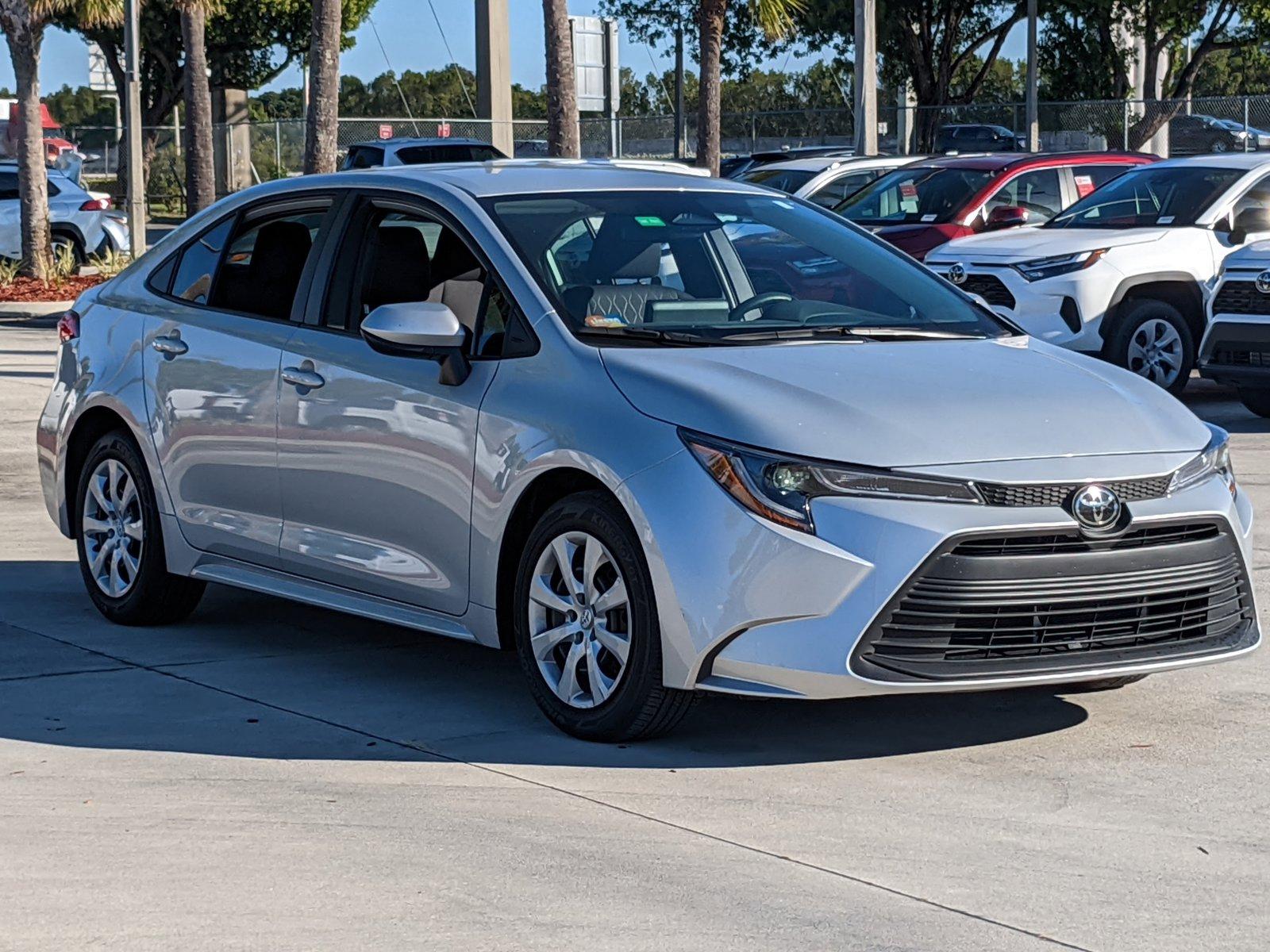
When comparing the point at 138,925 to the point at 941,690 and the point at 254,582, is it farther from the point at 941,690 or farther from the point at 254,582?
the point at 254,582

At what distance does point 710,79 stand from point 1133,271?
15378 mm

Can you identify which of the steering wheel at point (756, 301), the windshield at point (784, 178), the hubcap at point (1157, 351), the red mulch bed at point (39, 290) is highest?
the windshield at point (784, 178)

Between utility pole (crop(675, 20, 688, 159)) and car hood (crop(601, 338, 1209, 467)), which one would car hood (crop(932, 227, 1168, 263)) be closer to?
car hood (crop(601, 338, 1209, 467))

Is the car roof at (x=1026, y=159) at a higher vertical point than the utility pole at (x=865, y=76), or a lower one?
lower

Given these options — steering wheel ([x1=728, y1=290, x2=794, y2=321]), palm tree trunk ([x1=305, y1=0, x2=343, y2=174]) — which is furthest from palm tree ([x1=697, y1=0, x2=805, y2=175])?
steering wheel ([x1=728, y1=290, x2=794, y2=321])

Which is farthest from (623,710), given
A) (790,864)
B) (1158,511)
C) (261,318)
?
(261,318)

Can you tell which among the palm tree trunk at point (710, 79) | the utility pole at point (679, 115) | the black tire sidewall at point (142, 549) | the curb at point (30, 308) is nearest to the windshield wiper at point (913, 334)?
the black tire sidewall at point (142, 549)

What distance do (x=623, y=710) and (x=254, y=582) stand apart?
1.97m

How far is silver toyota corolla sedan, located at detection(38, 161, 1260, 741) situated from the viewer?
5.42 meters

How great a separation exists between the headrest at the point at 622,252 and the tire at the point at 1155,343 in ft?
28.8

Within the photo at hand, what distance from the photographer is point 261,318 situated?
7262 millimetres

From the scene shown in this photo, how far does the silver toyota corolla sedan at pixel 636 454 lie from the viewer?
5422mm

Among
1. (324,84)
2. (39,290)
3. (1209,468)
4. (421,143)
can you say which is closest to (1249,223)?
(1209,468)

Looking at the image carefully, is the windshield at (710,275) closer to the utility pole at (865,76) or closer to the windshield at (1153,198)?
the windshield at (1153,198)
